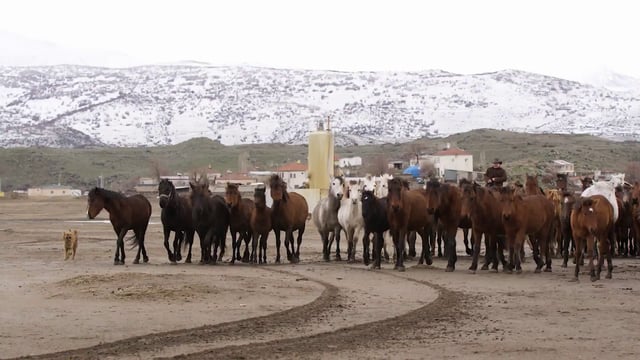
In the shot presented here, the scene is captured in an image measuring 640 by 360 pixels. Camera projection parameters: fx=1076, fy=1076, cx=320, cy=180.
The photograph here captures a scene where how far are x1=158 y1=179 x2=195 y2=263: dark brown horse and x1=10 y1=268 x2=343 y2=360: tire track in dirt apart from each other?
1042cm

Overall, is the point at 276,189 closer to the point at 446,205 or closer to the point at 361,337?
the point at 446,205

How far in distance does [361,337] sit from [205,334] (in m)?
2.03

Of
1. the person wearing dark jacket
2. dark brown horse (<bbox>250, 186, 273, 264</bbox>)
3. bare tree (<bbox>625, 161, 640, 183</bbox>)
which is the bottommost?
dark brown horse (<bbox>250, 186, 273, 264</bbox>)

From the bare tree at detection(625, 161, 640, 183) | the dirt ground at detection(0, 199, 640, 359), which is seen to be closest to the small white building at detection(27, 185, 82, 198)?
→ the bare tree at detection(625, 161, 640, 183)

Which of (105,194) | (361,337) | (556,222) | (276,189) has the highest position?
(276,189)

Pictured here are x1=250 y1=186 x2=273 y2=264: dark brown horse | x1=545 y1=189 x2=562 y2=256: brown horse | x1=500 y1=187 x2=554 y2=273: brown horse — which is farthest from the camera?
x1=545 y1=189 x2=562 y2=256: brown horse

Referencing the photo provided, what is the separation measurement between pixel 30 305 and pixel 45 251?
16472 millimetres

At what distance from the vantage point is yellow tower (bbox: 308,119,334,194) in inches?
2163

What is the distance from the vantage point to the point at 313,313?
647 inches

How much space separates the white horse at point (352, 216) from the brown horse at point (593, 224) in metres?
6.76

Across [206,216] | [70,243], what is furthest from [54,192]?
[206,216]

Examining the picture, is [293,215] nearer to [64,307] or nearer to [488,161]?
[64,307]

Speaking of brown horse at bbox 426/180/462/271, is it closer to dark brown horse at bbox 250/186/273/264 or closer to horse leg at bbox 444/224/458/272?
horse leg at bbox 444/224/458/272

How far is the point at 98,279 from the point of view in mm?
20562
